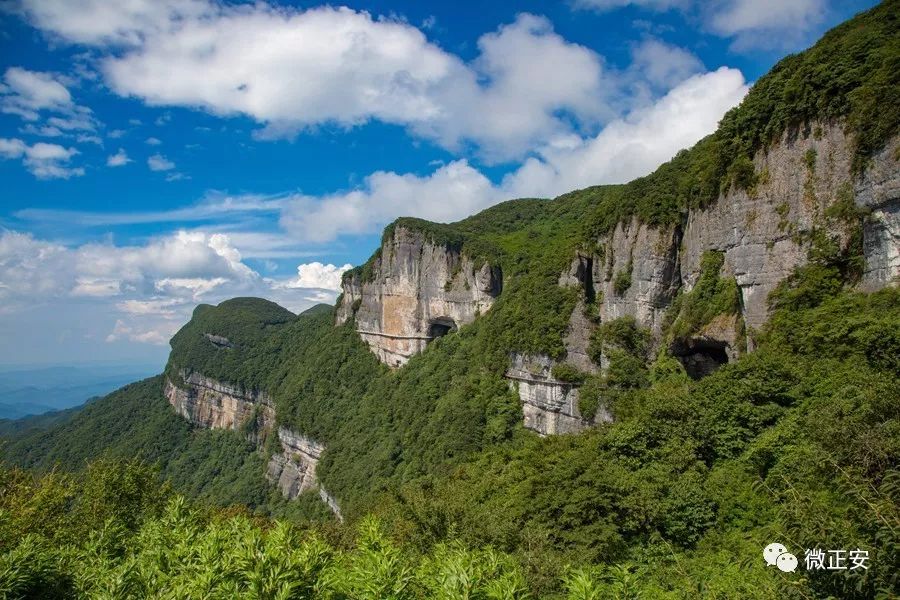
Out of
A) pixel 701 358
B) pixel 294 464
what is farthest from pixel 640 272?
pixel 294 464

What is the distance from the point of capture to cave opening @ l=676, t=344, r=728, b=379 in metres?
31.8

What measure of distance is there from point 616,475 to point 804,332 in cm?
1194

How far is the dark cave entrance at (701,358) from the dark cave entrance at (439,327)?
3932 cm

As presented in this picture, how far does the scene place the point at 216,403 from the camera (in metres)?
108

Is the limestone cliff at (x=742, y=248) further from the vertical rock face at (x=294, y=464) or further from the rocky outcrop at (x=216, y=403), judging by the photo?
the rocky outcrop at (x=216, y=403)

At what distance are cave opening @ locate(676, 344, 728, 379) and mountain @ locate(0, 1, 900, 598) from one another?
0.13m

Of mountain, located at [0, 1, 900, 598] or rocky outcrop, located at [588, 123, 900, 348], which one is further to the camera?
rocky outcrop, located at [588, 123, 900, 348]

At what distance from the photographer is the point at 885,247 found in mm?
21281

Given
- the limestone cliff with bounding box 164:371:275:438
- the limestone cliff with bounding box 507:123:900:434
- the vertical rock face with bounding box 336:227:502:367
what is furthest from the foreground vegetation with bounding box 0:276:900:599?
the limestone cliff with bounding box 164:371:275:438

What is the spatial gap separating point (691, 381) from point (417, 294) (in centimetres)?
4554

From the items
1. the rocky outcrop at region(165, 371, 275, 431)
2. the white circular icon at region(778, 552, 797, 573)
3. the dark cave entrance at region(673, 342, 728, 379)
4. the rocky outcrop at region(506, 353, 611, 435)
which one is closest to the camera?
the white circular icon at region(778, 552, 797, 573)

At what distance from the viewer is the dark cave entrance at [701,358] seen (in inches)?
1251

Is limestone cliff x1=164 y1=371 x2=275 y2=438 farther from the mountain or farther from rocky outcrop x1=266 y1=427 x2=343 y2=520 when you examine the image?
the mountain

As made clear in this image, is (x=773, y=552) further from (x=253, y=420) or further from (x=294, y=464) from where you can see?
(x=253, y=420)
